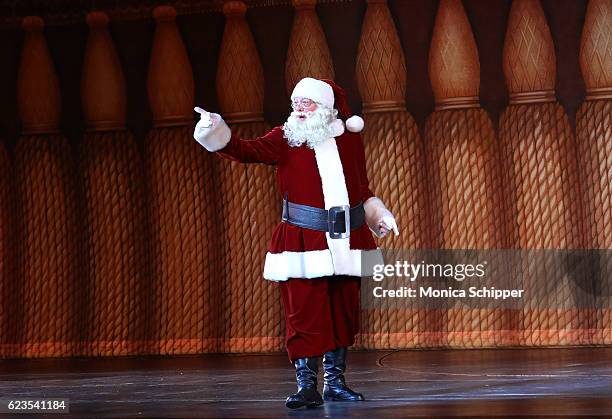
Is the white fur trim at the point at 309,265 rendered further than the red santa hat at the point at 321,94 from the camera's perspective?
No

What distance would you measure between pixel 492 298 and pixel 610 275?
0.57 m

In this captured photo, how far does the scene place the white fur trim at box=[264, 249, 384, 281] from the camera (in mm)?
3713

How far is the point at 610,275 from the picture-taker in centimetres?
573

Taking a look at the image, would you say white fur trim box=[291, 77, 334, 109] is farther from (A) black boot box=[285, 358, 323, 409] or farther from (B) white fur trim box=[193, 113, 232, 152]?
(A) black boot box=[285, 358, 323, 409]

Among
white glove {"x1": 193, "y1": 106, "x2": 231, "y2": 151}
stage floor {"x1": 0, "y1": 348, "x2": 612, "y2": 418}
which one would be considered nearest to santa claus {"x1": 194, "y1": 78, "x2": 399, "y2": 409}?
white glove {"x1": 193, "y1": 106, "x2": 231, "y2": 151}

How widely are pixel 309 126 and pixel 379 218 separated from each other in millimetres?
379

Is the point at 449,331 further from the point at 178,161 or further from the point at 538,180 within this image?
the point at 178,161

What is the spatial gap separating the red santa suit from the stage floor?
24 cm

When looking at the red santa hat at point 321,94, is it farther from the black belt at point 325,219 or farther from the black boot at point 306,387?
the black boot at point 306,387

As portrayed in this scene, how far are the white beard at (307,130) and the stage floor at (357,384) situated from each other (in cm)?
83

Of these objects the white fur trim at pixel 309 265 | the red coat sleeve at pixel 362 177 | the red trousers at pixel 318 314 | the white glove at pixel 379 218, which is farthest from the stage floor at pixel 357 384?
the red coat sleeve at pixel 362 177

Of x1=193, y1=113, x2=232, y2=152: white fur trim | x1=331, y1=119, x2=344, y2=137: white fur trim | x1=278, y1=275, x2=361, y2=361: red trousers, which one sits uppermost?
x1=331, y1=119, x2=344, y2=137: white fur trim

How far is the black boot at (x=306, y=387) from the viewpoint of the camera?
11.7 feet

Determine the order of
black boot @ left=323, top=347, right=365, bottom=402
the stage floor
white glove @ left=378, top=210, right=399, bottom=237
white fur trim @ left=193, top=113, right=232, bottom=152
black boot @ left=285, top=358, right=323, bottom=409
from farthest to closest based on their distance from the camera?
1. white glove @ left=378, top=210, right=399, bottom=237
2. black boot @ left=323, top=347, right=365, bottom=402
3. white fur trim @ left=193, top=113, right=232, bottom=152
4. black boot @ left=285, top=358, right=323, bottom=409
5. the stage floor
